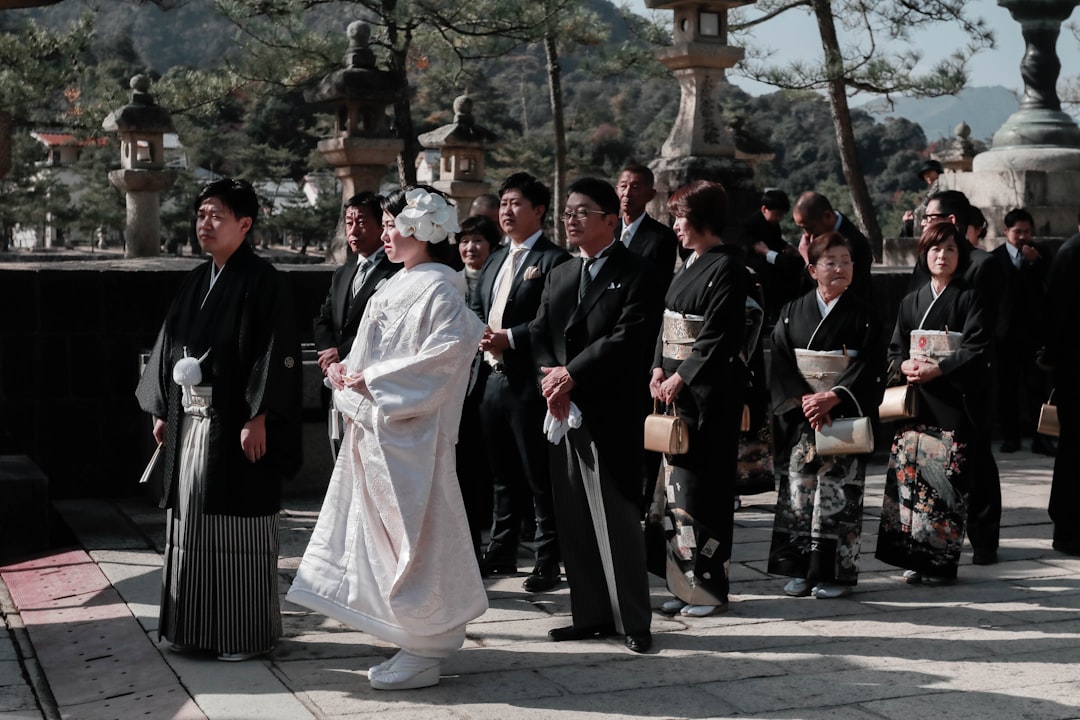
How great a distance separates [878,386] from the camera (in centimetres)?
555

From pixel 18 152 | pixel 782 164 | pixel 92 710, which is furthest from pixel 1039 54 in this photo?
pixel 782 164

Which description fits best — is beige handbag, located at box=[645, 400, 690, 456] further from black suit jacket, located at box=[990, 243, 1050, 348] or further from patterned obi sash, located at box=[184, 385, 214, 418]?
black suit jacket, located at box=[990, 243, 1050, 348]

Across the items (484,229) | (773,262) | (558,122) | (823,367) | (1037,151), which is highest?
(558,122)

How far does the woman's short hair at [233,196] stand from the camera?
4.70m

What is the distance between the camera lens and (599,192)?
16.5 ft

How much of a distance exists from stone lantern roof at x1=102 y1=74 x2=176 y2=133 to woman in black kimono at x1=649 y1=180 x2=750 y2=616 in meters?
12.0

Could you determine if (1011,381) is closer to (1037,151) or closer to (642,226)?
(1037,151)

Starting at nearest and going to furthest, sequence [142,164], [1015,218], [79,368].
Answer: [79,368], [1015,218], [142,164]

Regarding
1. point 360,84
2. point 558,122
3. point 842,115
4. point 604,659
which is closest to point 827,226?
point 604,659

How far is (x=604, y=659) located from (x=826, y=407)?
1.52 metres

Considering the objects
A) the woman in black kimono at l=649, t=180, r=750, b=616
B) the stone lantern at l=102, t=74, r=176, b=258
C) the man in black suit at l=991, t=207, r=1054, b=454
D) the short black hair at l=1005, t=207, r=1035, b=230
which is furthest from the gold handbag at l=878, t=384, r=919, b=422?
the stone lantern at l=102, t=74, r=176, b=258

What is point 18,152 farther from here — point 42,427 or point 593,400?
point 593,400

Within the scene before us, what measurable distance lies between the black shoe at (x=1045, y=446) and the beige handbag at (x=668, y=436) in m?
5.22

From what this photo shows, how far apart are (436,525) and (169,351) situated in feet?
4.17
